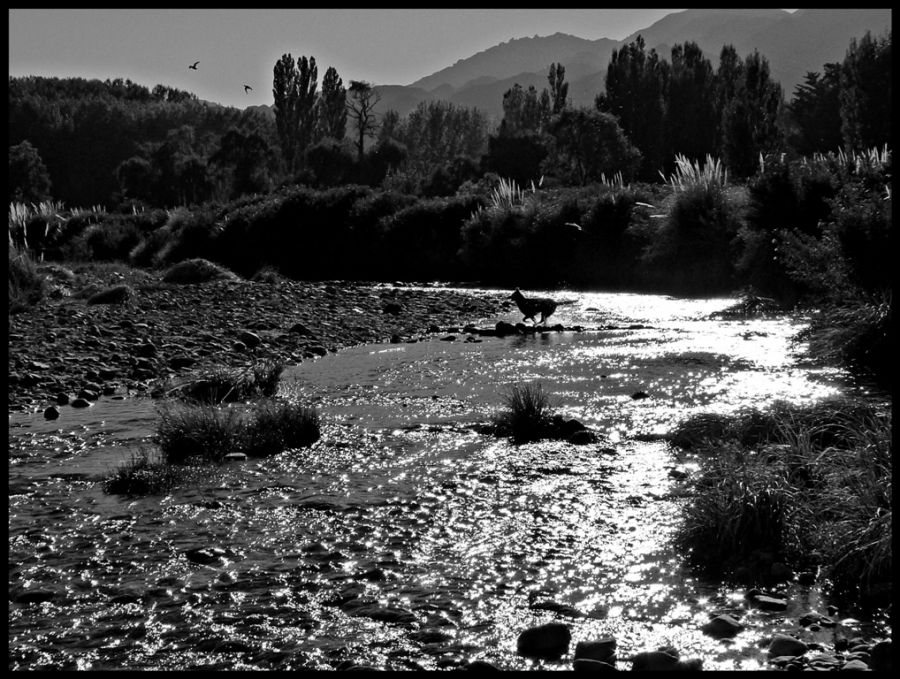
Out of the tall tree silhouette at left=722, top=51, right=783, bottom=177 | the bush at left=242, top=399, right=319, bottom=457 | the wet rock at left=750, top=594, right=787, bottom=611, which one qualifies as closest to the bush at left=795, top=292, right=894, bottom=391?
→ the wet rock at left=750, top=594, right=787, bottom=611

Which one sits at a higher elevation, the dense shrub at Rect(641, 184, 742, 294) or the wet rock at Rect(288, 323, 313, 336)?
the dense shrub at Rect(641, 184, 742, 294)

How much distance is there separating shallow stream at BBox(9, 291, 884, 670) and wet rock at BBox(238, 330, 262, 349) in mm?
3624

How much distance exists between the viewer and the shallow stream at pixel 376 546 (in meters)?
3.79

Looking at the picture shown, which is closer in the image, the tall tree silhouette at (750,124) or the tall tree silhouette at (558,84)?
the tall tree silhouette at (750,124)

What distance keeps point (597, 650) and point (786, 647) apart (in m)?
0.77

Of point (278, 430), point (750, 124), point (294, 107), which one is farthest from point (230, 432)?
point (294, 107)

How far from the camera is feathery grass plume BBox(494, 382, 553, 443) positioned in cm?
734

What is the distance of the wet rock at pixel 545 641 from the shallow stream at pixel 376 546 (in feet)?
0.25

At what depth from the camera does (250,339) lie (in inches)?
503

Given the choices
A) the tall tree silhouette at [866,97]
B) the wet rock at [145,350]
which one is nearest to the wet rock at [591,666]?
the wet rock at [145,350]

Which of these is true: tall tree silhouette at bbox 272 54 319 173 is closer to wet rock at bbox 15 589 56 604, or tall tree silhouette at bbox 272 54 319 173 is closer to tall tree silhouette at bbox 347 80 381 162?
tall tree silhouette at bbox 347 80 381 162

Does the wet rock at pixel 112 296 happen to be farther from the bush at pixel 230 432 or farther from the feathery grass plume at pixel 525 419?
the feathery grass plume at pixel 525 419

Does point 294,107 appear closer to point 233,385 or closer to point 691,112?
point 691,112

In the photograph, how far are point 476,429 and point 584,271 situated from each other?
16402 millimetres
